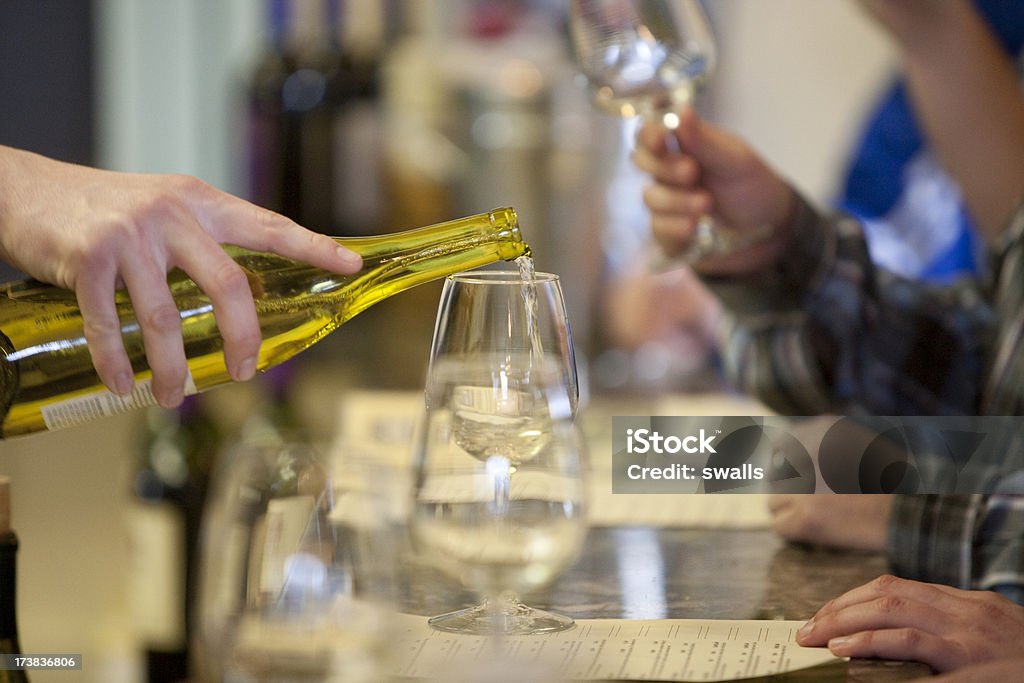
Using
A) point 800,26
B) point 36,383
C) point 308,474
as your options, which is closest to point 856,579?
point 308,474

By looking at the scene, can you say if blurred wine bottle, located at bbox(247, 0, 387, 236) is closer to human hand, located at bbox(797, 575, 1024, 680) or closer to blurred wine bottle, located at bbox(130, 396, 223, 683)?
blurred wine bottle, located at bbox(130, 396, 223, 683)

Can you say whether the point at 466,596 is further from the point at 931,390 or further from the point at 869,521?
the point at 931,390

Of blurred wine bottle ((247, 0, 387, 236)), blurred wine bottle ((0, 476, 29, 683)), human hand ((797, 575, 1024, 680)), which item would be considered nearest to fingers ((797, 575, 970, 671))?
human hand ((797, 575, 1024, 680))

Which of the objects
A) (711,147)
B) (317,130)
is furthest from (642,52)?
(317,130)

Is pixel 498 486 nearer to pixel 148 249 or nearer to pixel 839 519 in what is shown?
pixel 148 249

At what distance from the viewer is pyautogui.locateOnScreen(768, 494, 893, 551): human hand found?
0.70 metres

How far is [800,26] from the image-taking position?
2488 millimetres

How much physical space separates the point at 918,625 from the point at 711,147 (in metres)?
0.47

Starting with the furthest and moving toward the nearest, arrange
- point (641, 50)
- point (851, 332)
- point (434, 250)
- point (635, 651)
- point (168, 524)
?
point (168, 524) < point (851, 332) < point (641, 50) < point (434, 250) < point (635, 651)

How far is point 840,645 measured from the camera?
51 cm

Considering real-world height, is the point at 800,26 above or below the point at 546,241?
above

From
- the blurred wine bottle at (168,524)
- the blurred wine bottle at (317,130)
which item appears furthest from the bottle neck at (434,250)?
the blurred wine bottle at (317,130)

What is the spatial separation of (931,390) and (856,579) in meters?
0.45

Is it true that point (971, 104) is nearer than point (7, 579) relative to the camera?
No
